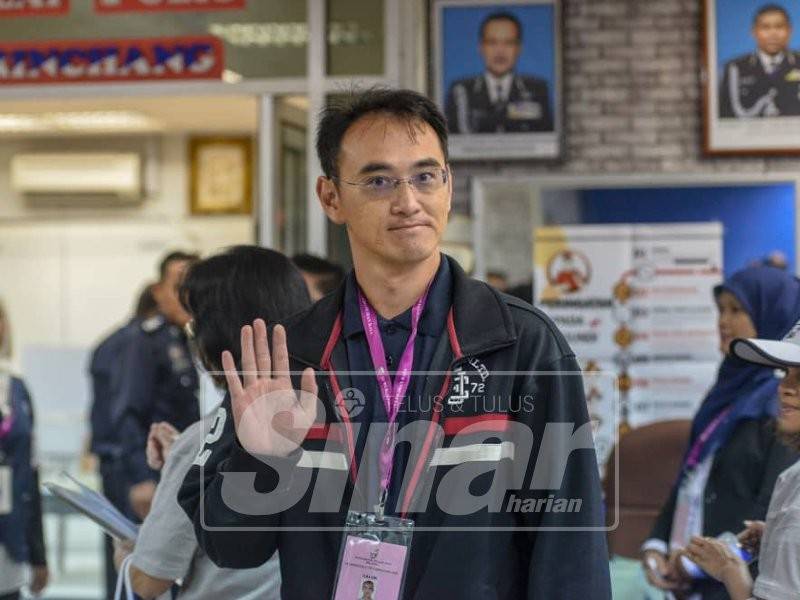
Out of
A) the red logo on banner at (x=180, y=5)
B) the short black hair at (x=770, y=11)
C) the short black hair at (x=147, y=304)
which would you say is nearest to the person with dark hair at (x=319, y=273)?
the short black hair at (x=147, y=304)

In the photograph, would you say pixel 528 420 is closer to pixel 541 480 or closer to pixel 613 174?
pixel 541 480

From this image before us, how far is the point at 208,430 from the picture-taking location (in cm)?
260

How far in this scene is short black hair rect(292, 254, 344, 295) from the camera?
5.05 meters

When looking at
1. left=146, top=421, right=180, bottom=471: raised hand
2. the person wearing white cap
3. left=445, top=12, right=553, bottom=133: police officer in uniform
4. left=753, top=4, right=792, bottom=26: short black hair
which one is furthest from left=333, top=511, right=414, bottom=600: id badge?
left=753, top=4, right=792, bottom=26: short black hair

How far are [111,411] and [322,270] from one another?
5.83 feet

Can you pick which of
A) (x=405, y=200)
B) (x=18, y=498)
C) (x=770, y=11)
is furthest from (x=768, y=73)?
(x=405, y=200)

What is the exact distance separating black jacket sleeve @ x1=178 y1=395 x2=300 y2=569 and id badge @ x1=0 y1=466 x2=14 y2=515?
8.32 ft

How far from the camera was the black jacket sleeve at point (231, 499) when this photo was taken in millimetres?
2186

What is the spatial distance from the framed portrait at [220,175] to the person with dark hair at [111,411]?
395 centimetres

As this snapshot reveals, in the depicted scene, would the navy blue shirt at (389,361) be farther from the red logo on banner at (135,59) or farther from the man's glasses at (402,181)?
the red logo on banner at (135,59)

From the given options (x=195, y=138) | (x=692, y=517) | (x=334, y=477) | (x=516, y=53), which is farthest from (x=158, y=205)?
(x=334, y=477)

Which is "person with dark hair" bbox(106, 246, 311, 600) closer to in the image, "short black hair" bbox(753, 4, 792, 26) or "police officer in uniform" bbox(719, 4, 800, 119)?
"police officer in uniform" bbox(719, 4, 800, 119)

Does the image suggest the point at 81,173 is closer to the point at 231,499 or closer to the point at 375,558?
the point at 231,499

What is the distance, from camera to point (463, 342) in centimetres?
215
